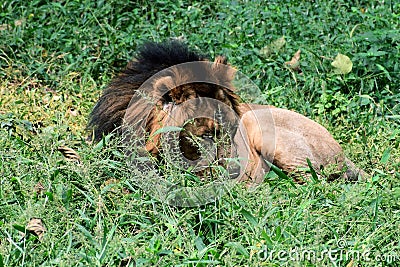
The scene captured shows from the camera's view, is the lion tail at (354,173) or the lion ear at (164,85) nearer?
the lion ear at (164,85)

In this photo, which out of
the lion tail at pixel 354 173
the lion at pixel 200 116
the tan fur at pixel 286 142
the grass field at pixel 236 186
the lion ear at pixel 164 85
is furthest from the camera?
the tan fur at pixel 286 142

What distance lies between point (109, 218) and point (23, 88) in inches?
121

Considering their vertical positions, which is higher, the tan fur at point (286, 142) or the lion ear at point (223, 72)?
the lion ear at point (223, 72)

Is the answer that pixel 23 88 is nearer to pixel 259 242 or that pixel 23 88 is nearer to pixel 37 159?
pixel 37 159

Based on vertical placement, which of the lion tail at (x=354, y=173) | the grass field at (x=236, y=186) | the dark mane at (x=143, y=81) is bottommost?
the lion tail at (x=354, y=173)

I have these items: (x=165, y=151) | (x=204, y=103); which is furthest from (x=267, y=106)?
(x=165, y=151)

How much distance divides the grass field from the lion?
1.02 feet

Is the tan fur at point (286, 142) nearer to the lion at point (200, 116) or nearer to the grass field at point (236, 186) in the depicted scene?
the lion at point (200, 116)

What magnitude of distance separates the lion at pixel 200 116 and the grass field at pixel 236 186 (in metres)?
0.31

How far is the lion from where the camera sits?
16.0 feet

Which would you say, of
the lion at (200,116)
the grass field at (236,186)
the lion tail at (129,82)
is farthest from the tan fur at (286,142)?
the lion tail at (129,82)

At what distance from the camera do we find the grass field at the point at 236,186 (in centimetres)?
376

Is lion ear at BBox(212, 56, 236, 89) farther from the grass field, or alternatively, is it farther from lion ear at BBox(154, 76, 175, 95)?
the grass field

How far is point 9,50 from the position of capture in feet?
23.1
